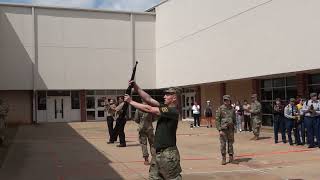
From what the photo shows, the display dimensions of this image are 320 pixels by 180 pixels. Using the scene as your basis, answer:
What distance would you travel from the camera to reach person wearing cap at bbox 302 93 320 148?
660 inches

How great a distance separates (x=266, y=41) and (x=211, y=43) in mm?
6331

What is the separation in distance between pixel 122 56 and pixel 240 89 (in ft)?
41.8

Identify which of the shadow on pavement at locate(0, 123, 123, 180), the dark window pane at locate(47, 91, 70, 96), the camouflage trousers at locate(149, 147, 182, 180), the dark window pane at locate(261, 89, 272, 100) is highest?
the dark window pane at locate(47, 91, 70, 96)

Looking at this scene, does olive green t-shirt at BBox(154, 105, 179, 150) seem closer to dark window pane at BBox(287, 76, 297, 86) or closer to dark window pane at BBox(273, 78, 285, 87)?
dark window pane at BBox(287, 76, 297, 86)

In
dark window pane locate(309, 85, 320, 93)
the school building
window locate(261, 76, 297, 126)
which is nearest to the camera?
dark window pane locate(309, 85, 320, 93)

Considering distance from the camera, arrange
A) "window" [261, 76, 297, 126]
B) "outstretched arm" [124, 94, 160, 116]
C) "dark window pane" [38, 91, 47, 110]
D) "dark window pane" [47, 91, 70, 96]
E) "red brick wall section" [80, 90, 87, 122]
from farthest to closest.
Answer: "red brick wall section" [80, 90, 87, 122] → "dark window pane" [47, 91, 70, 96] → "dark window pane" [38, 91, 47, 110] → "window" [261, 76, 297, 126] → "outstretched arm" [124, 94, 160, 116]

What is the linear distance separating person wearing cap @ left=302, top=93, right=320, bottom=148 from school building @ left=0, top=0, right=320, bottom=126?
7.92m

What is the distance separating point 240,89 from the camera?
30172mm

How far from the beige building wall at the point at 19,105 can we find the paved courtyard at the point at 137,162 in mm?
19304

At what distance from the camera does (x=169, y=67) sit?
3759cm

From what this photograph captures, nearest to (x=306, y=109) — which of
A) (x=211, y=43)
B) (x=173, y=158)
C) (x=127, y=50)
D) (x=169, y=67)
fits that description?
(x=173, y=158)

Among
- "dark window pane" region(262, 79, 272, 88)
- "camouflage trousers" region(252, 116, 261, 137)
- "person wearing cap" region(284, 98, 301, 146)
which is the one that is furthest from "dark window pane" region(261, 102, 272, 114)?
"person wearing cap" region(284, 98, 301, 146)

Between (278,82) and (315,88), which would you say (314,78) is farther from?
(278,82)

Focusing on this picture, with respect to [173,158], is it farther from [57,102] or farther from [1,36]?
[57,102]
